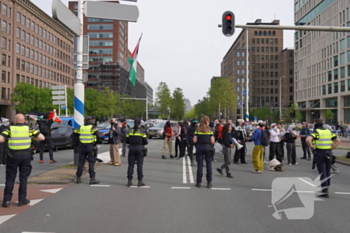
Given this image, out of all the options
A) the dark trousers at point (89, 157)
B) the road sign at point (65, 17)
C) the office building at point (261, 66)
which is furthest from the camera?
Answer: the office building at point (261, 66)

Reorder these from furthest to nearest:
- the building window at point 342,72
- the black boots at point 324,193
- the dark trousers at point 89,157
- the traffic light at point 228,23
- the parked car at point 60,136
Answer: the building window at point 342,72
the parked car at point 60,136
the traffic light at point 228,23
the dark trousers at point 89,157
the black boots at point 324,193

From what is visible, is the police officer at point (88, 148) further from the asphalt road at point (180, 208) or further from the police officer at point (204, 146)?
the police officer at point (204, 146)

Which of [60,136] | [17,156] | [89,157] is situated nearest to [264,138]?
[89,157]

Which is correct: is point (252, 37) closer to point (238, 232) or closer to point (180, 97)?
point (180, 97)

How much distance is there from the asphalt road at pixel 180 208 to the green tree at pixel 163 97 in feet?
197

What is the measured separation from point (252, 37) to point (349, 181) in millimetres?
95006

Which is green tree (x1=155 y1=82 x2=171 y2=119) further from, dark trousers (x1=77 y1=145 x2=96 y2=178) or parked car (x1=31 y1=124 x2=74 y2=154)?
dark trousers (x1=77 y1=145 x2=96 y2=178)

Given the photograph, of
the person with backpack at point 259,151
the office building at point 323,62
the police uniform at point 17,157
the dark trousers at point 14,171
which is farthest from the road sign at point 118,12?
the office building at point 323,62

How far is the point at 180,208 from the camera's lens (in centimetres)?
589

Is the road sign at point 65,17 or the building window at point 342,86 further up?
the building window at point 342,86

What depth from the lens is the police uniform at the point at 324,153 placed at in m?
7.08

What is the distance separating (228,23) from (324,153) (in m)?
5.59

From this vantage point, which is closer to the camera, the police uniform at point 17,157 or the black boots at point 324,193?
the police uniform at point 17,157

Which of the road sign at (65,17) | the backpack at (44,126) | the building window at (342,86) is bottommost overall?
the backpack at (44,126)
